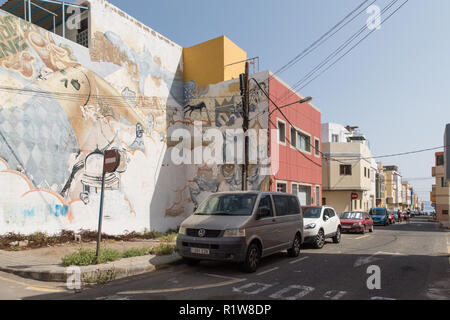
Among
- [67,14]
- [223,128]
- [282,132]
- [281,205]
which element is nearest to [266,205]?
[281,205]

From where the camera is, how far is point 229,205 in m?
8.97

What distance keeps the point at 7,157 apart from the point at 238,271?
1001cm

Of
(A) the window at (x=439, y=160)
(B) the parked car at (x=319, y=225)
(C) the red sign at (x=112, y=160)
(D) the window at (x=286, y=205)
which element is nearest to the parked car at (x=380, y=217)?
(B) the parked car at (x=319, y=225)

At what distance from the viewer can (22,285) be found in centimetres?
689

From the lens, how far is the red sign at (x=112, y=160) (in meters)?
8.35

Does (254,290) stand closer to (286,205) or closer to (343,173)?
(286,205)

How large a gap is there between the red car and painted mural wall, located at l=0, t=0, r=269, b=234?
577 cm

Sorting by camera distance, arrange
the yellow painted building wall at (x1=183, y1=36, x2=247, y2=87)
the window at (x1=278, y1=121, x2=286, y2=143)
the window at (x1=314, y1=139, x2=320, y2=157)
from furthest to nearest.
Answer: the window at (x1=314, y1=139, x2=320, y2=157), the yellow painted building wall at (x1=183, y1=36, x2=247, y2=87), the window at (x1=278, y1=121, x2=286, y2=143)

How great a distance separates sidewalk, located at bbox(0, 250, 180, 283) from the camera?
24.1ft

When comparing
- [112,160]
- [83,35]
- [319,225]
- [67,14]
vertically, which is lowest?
[319,225]

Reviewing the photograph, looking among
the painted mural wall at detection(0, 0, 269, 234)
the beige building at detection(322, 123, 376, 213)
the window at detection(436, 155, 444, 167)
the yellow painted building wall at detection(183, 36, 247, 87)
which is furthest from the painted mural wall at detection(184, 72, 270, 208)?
the window at detection(436, 155, 444, 167)

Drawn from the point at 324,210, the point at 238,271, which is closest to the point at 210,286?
the point at 238,271

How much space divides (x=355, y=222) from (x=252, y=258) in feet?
45.8

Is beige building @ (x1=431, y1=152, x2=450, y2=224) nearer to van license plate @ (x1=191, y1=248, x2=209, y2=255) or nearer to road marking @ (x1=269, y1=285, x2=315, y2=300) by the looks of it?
road marking @ (x1=269, y1=285, x2=315, y2=300)
